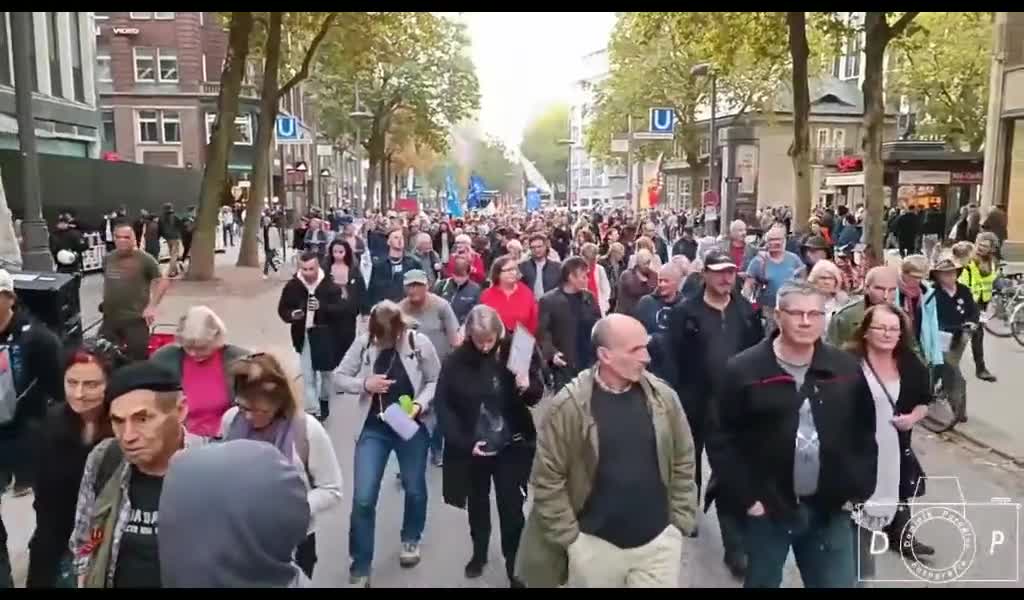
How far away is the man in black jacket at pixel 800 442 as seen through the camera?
368cm

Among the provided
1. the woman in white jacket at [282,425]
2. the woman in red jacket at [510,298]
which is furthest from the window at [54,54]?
the woman in white jacket at [282,425]

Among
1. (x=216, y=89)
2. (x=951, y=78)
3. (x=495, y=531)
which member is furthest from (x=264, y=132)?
(x=216, y=89)

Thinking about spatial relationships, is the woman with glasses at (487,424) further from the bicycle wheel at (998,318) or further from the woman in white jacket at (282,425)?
the bicycle wheel at (998,318)

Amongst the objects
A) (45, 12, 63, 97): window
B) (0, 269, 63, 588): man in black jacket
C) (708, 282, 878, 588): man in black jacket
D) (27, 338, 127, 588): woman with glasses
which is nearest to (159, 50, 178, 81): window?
(45, 12, 63, 97): window

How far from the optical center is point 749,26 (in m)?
21.3

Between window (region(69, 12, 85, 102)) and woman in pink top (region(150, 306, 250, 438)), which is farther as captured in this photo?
window (region(69, 12, 85, 102))

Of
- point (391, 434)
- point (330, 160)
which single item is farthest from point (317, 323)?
point (330, 160)

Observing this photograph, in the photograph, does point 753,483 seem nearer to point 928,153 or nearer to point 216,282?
point 216,282

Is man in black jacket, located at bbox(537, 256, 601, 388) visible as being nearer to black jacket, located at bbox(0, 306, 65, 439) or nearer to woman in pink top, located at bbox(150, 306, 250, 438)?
woman in pink top, located at bbox(150, 306, 250, 438)

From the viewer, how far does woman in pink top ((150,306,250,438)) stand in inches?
177

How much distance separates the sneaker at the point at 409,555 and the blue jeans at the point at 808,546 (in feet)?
7.27

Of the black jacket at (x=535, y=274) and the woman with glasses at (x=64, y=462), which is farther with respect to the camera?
the black jacket at (x=535, y=274)

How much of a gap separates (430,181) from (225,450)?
97.6 m

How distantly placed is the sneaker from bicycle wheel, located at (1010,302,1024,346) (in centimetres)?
1064
